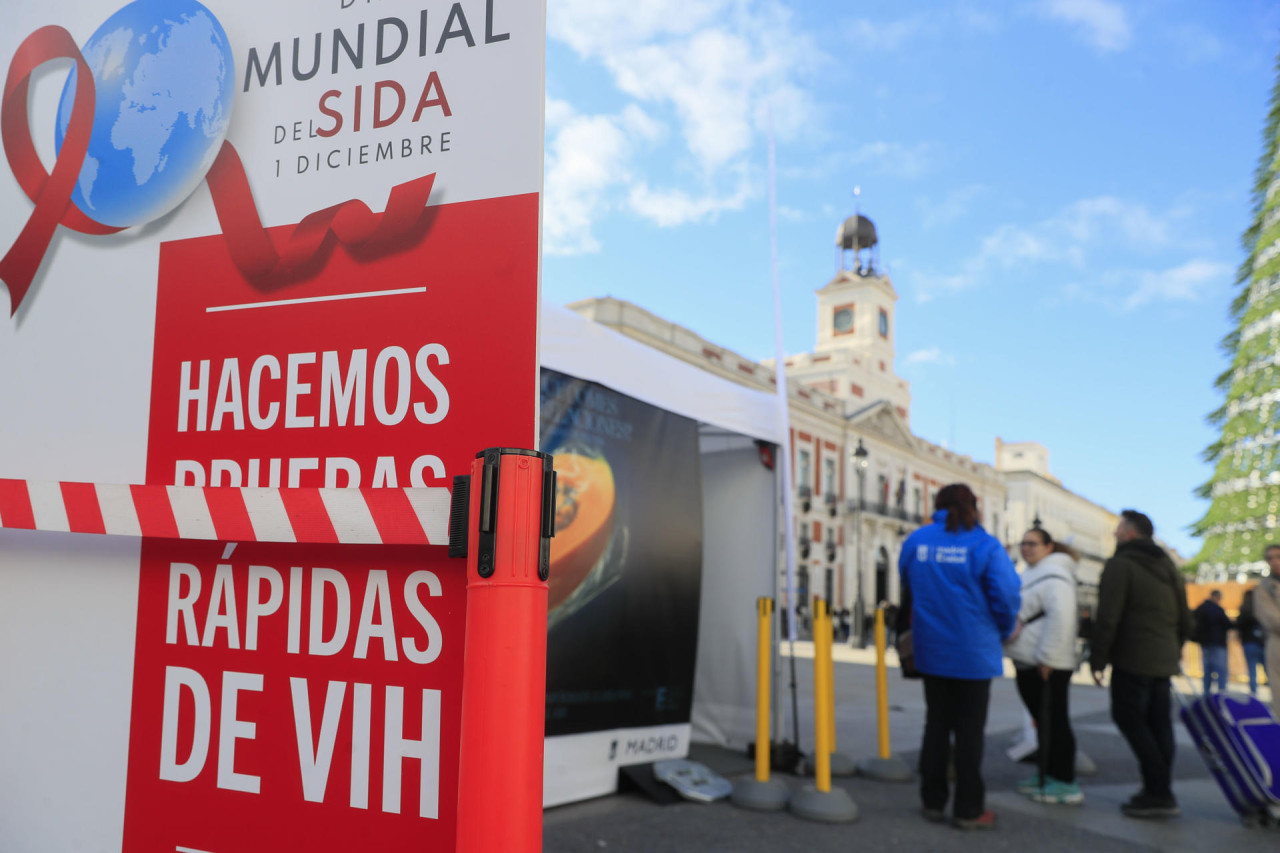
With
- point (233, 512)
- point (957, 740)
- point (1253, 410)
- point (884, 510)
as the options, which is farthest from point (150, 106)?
point (884, 510)

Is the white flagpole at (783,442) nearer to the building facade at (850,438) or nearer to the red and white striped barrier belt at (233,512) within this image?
the red and white striped barrier belt at (233,512)

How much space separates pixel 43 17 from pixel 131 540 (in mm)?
897

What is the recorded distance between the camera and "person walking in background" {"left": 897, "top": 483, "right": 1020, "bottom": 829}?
4531mm

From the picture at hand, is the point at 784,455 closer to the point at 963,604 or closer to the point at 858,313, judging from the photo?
the point at 963,604

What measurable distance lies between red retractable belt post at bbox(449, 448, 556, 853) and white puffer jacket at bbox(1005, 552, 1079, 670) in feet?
15.5

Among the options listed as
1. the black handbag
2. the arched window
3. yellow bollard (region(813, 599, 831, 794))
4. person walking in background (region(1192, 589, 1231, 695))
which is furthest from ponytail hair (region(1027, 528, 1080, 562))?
the arched window

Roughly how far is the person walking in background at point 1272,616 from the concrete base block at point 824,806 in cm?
282

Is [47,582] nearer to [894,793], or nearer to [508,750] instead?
[508,750]

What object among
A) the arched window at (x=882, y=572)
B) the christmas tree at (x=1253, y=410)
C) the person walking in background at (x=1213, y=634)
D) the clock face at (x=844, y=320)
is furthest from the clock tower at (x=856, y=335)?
the person walking in background at (x=1213, y=634)

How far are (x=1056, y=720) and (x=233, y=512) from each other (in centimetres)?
541

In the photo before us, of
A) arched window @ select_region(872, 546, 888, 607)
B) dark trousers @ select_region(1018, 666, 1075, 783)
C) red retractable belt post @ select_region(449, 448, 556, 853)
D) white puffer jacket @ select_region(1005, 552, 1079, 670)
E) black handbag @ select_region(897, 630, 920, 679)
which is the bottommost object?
arched window @ select_region(872, 546, 888, 607)

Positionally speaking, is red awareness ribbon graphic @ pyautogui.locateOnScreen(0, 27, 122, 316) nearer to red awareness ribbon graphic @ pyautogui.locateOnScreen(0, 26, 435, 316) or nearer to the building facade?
red awareness ribbon graphic @ pyautogui.locateOnScreen(0, 26, 435, 316)

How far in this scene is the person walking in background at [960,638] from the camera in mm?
4531

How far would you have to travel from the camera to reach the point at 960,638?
4.57 metres
